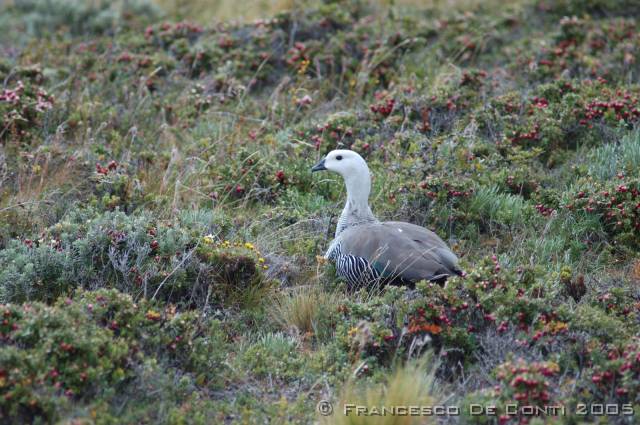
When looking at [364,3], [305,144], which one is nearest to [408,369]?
[305,144]

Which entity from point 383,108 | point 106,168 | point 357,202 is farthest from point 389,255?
point 383,108

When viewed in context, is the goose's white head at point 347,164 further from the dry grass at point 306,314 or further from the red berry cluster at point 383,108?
the red berry cluster at point 383,108

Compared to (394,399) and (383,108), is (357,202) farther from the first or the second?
(394,399)

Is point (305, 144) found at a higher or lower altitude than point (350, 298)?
higher

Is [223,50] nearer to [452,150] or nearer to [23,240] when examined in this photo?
[452,150]

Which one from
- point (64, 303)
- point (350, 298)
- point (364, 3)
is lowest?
point (350, 298)

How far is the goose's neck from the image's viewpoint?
7508mm

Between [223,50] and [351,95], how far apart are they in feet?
6.14

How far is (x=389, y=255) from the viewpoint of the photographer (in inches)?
263

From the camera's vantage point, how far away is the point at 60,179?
8.09 metres

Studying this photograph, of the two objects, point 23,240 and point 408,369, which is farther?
point 23,240

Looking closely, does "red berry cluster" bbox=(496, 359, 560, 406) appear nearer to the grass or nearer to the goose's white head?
the grass

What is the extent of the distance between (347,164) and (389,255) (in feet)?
3.93

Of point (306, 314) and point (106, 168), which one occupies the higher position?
point (106, 168)
